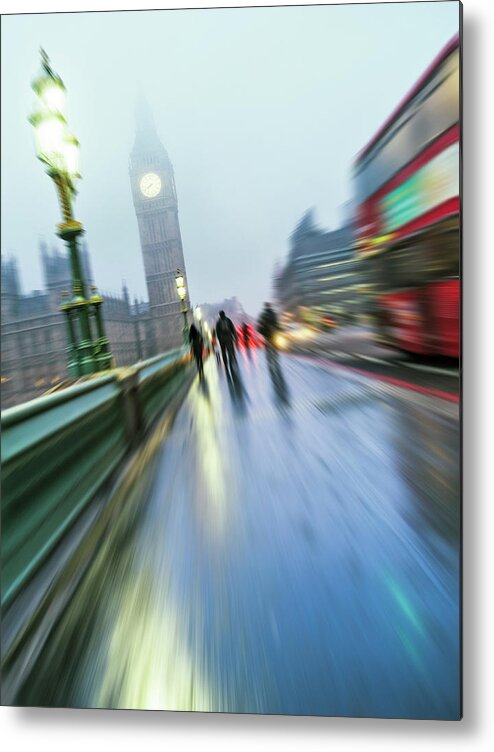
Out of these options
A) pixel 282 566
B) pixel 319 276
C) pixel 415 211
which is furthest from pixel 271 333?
pixel 282 566

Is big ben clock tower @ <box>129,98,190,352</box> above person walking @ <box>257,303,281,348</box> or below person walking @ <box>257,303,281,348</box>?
above

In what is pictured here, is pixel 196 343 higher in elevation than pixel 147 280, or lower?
lower

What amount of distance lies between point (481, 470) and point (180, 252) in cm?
112

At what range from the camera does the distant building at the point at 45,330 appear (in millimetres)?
1857

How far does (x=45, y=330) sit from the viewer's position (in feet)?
6.30

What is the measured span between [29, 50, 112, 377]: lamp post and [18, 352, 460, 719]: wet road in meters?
0.33

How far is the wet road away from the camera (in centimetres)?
179

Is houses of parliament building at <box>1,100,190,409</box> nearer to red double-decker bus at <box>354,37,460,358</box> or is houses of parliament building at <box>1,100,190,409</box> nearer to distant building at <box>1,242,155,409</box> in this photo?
distant building at <box>1,242,155,409</box>

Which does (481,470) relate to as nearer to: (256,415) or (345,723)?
(256,415)

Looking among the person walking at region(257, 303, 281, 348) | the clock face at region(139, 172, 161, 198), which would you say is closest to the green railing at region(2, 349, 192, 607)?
the person walking at region(257, 303, 281, 348)

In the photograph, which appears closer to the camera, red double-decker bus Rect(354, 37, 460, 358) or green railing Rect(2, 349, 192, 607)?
red double-decker bus Rect(354, 37, 460, 358)

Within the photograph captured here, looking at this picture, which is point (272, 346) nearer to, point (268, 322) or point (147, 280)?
point (268, 322)

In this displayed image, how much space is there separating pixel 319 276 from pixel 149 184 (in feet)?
1.90

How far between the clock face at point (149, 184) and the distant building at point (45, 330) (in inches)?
9.9
